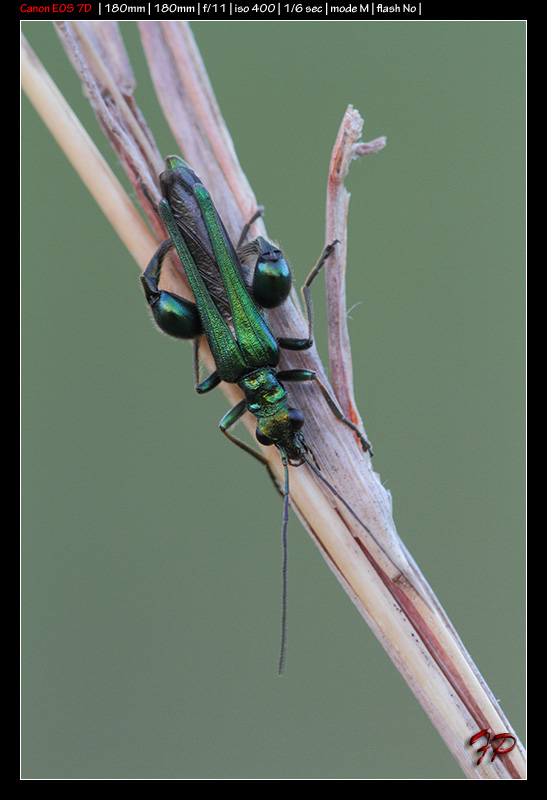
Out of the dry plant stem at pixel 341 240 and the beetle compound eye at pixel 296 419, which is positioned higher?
the dry plant stem at pixel 341 240

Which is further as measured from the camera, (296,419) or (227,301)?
(227,301)

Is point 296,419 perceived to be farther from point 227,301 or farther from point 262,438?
point 227,301

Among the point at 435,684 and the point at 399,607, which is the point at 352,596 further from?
the point at 435,684

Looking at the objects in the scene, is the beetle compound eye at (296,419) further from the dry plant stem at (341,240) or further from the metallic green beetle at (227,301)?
Answer: the dry plant stem at (341,240)

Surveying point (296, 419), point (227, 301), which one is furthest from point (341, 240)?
point (296, 419)

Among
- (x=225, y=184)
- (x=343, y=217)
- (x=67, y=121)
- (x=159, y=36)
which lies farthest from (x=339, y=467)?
(x=159, y=36)

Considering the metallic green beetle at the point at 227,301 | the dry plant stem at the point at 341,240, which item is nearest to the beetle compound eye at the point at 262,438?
the metallic green beetle at the point at 227,301

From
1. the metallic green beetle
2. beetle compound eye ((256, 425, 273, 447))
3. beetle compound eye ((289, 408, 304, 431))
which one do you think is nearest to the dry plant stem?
the metallic green beetle
